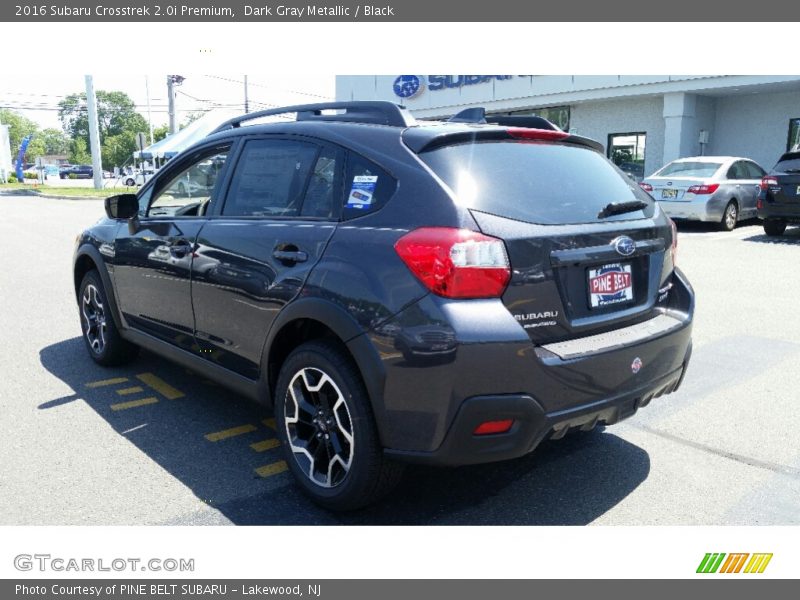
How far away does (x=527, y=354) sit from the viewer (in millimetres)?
2559

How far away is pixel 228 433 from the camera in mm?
3906

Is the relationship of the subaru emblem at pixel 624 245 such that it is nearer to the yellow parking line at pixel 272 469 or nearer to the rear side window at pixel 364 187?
the rear side window at pixel 364 187

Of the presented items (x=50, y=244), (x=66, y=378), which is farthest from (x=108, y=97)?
(x=66, y=378)

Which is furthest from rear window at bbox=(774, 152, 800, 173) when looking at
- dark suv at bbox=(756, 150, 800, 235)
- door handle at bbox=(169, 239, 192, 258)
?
door handle at bbox=(169, 239, 192, 258)

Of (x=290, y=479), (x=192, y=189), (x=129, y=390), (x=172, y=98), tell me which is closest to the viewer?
(x=290, y=479)

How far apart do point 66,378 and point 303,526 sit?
9.37ft

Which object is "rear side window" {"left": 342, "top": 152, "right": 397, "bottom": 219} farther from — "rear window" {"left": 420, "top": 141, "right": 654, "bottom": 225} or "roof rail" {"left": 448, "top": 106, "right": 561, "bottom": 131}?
"roof rail" {"left": 448, "top": 106, "right": 561, "bottom": 131}

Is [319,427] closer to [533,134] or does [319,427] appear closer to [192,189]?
[533,134]

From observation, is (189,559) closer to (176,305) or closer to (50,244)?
(176,305)

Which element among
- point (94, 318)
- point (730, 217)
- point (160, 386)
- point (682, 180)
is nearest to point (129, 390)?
point (160, 386)

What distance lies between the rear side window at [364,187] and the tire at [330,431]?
62cm

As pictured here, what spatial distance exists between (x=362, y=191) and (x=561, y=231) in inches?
35.1

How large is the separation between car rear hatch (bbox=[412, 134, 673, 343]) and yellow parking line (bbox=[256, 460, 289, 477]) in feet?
5.23

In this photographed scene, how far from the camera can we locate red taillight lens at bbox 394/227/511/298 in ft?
8.30
